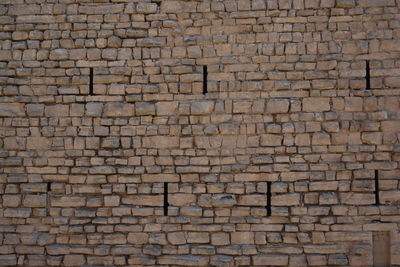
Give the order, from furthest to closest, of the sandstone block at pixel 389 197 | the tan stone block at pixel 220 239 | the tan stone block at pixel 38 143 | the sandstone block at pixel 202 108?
the tan stone block at pixel 38 143 → the sandstone block at pixel 202 108 → the tan stone block at pixel 220 239 → the sandstone block at pixel 389 197

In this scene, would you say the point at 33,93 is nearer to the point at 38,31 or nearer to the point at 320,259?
the point at 38,31

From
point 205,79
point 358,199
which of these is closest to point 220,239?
point 358,199

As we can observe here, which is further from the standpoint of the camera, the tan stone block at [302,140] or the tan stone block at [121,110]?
the tan stone block at [121,110]

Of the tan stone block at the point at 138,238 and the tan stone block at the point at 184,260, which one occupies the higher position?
the tan stone block at the point at 138,238

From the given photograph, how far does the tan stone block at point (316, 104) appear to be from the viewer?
4559mm

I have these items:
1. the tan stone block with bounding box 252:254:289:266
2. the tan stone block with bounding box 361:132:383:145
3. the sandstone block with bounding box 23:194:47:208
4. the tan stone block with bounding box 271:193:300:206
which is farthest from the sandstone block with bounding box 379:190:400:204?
the sandstone block with bounding box 23:194:47:208

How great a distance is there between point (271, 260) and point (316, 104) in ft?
5.54

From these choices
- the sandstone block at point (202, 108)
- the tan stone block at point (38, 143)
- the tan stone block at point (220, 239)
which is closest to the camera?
the tan stone block at point (220, 239)

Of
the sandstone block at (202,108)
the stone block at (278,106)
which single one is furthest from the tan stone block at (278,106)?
the sandstone block at (202,108)

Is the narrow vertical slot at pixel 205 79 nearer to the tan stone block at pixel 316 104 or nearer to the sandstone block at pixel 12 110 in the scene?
the tan stone block at pixel 316 104

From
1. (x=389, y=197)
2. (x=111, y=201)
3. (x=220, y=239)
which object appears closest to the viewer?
(x=389, y=197)

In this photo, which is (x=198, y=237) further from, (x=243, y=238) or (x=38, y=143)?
(x=38, y=143)

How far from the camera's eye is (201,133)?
15.2 feet

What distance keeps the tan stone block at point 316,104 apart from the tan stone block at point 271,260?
155 centimetres
